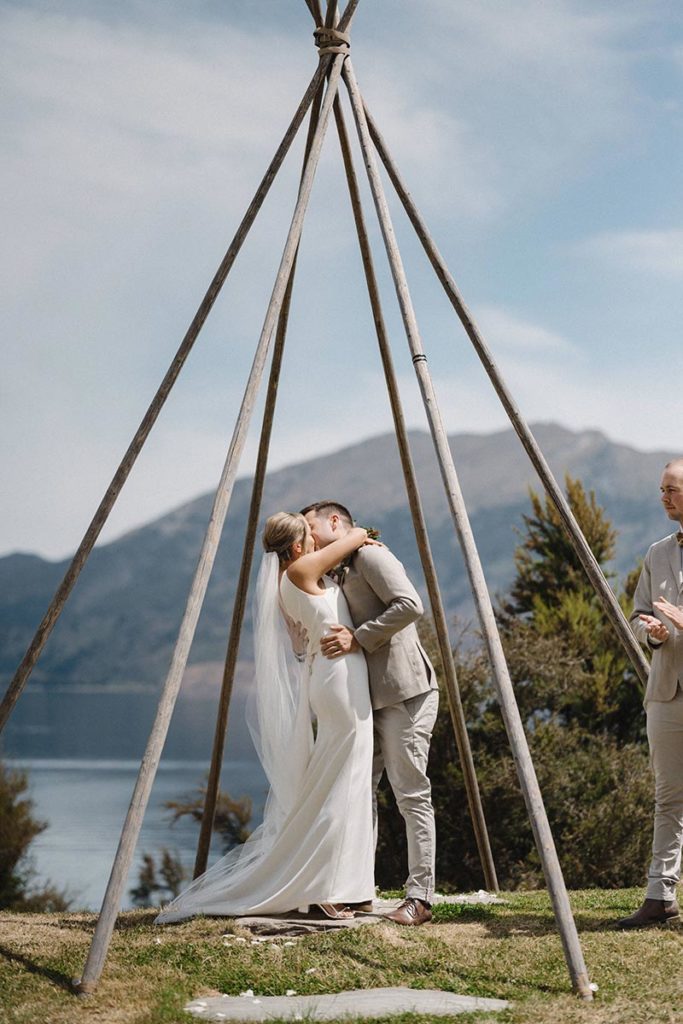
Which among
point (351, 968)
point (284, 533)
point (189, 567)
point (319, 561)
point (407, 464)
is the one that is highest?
point (189, 567)

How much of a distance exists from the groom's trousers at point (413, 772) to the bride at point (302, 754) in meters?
0.15

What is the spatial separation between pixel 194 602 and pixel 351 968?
169 centimetres

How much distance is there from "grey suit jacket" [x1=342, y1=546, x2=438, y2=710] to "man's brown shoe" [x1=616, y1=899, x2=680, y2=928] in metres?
1.44

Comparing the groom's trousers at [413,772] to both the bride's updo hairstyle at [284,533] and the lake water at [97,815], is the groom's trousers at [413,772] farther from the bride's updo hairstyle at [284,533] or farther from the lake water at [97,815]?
the lake water at [97,815]

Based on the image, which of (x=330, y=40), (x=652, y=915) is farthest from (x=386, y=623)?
(x=330, y=40)

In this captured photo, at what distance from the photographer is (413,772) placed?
5.93 meters

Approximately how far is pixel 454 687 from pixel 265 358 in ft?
7.97

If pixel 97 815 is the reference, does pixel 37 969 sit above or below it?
below

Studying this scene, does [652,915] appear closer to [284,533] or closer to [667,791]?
[667,791]

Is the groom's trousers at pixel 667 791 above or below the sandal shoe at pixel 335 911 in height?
above

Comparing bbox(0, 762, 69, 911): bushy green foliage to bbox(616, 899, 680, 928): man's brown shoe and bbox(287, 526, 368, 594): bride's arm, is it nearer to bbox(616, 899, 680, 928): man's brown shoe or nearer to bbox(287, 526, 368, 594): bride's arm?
bbox(287, 526, 368, 594): bride's arm

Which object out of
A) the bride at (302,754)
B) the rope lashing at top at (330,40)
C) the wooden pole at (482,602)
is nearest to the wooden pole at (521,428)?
the wooden pole at (482,602)

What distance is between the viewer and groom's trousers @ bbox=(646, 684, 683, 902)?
18.7ft

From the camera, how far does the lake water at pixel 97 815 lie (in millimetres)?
29519
